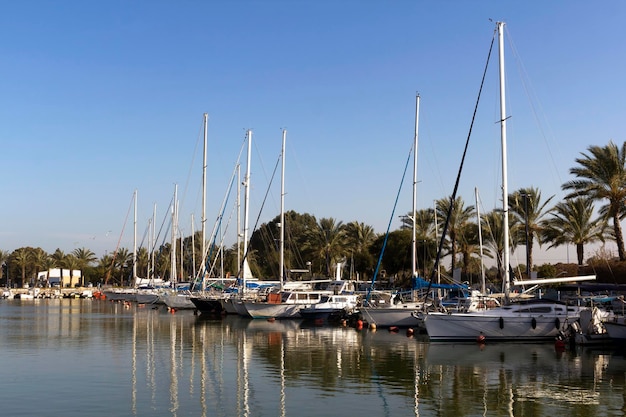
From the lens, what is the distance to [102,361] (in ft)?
97.4

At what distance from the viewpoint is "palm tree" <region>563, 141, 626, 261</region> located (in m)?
53.3

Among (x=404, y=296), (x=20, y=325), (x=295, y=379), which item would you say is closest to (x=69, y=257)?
(x=20, y=325)

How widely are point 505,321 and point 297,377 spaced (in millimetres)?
15258

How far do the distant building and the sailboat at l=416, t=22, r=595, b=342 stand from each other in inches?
4427

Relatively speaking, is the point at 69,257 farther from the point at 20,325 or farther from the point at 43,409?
the point at 43,409

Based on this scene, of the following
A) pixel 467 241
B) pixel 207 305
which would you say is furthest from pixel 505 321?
pixel 467 241

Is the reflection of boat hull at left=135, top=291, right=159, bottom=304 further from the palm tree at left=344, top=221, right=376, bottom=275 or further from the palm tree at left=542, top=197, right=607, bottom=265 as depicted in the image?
the palm tree at left=542, top=197, right=607, bottom=265

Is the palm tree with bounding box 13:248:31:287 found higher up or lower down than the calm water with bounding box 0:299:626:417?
higher up

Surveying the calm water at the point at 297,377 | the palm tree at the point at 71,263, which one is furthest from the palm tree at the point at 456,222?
the palm tree at the point at 71,263

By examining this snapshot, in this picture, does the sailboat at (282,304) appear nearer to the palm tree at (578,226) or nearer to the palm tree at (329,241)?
the palm tree at (578,226)

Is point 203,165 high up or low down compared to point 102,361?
up

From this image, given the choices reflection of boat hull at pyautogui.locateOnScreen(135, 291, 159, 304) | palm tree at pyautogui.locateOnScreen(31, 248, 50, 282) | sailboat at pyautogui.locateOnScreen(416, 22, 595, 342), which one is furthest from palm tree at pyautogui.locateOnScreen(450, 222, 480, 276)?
palm tree at pyautogui.locateOnScreen(31, 248, 50, 282)

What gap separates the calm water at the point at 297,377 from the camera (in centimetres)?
1988

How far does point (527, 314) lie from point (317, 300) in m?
23.0
